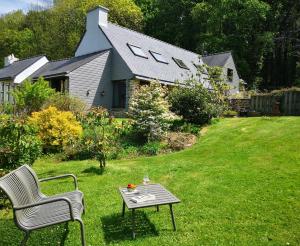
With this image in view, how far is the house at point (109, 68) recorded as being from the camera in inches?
871

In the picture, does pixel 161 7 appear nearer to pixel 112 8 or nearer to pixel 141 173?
pixel 112 8

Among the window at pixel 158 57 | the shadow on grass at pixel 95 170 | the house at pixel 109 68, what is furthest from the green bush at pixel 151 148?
the window at pixel 158 57

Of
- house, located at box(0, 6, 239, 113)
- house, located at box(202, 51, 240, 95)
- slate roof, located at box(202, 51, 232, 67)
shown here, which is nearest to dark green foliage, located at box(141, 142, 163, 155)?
house, located at box(0, 6, 239, 113)

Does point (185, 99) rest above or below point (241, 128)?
above

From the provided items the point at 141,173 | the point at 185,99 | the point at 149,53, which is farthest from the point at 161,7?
the point at 141,173

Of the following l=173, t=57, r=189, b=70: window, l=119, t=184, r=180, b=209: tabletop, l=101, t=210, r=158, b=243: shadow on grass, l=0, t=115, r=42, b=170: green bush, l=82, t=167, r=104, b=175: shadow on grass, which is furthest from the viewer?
l=173, t=57, r=189, b=70: window

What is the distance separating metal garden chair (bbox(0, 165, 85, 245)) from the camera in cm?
441

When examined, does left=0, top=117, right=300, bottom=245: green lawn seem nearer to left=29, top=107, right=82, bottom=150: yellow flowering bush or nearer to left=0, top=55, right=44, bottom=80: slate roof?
left=29, top=107, right=82, bottom=150: yellow flowering bush

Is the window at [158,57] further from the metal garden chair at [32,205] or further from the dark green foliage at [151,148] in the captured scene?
the metal garden chair at [32,205]

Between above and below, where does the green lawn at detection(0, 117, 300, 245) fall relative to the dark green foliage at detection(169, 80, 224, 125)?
below

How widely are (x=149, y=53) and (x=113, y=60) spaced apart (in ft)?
11.1

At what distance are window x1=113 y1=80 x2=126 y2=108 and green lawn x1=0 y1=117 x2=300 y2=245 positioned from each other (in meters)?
12.3

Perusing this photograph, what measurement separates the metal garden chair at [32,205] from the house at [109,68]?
1540 centimetres

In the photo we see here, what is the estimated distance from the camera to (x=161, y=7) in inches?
1839
